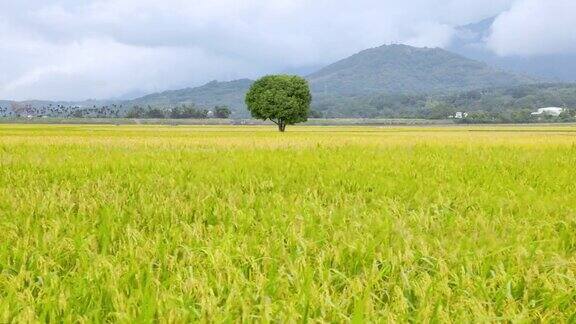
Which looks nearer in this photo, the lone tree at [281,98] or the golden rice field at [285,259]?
the golden rice field at [285,259]

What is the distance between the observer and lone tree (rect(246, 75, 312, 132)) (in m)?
83.2

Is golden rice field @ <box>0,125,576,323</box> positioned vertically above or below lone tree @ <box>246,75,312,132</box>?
below

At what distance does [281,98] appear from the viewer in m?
83.1

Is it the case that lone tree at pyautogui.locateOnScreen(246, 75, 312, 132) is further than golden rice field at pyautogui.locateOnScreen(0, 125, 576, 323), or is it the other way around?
lone tree at pyautogui.locateOnScreen(246, 75, 312, 132)

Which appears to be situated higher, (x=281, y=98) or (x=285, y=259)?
(x=281, y=98)

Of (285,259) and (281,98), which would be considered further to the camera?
(281,98)

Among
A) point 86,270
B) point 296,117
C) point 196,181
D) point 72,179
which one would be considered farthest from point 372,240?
point 296,117

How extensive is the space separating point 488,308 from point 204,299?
1.72 metres

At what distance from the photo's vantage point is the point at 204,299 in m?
2.87

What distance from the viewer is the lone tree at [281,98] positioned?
273 ft

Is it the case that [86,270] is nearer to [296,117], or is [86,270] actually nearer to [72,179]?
[72,179]

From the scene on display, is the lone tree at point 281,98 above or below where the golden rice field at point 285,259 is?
above

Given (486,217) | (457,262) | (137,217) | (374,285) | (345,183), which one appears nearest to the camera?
(374,285)

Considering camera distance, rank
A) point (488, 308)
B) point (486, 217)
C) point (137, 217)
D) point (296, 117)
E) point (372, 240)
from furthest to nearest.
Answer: point (296, 117), point (486, 217), point (137, 217), point (372, 240), point (488, 308)
